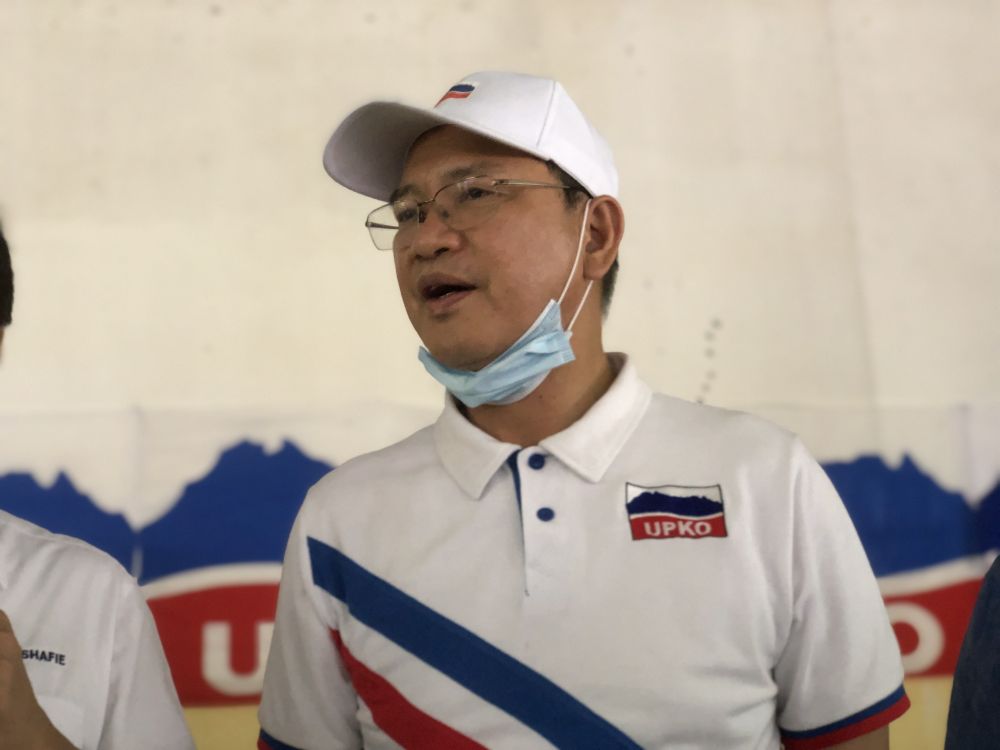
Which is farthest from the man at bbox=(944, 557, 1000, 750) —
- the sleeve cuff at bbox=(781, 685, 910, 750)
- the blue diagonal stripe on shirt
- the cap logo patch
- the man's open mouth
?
the cap logo patch

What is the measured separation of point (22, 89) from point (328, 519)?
3.85 feet

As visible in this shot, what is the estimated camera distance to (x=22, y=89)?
6.29 feet

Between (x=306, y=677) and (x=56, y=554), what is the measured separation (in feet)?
1.05

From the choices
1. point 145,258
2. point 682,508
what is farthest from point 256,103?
point 682,508

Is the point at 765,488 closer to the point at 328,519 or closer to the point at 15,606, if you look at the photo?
the point at 328,519

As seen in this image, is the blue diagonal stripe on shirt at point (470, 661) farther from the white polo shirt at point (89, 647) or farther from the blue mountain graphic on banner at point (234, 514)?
the blue mountain graphic on banner at point (234, 514)

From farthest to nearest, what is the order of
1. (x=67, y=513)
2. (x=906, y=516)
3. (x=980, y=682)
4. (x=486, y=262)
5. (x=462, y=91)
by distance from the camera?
(x=906, y=516)
(x=67, y=513)
(x=462, y=91)
(x=486, y=262)
(x=980, y=682)

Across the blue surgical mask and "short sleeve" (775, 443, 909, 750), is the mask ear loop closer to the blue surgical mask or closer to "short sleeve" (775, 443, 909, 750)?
the blue surgical mask

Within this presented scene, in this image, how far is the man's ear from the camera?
1.30 meters

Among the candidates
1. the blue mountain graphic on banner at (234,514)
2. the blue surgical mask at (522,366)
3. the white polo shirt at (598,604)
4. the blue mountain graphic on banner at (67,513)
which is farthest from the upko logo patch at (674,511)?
the blue mountain graphic on banner at (67,513)

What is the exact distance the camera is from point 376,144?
136 cm

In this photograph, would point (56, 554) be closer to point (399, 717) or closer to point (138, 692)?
point (138, 692)

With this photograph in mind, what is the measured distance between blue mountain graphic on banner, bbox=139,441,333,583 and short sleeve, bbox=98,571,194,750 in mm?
583

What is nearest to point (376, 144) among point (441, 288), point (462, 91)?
point (462, 91)
